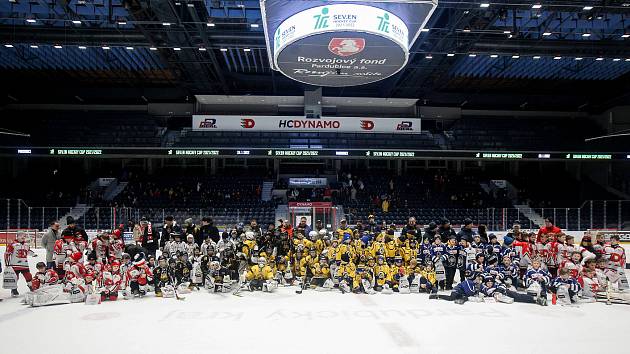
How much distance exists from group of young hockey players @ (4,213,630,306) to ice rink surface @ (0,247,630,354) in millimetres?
391

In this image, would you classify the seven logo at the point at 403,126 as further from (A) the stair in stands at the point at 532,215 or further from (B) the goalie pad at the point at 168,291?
(B) the goalie pad at the point at 168,291

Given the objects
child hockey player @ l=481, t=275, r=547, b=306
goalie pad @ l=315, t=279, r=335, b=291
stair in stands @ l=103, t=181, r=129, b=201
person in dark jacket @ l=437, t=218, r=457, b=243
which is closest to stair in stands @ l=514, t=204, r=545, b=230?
person in dark jacket @ l=437, t=218, r=457, b=243

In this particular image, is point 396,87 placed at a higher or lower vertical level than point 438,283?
higher

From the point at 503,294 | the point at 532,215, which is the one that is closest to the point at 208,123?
the point at 532,215

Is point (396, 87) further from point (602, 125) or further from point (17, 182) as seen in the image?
point (17, 182)

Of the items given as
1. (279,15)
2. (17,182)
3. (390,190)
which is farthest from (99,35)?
(390,190)

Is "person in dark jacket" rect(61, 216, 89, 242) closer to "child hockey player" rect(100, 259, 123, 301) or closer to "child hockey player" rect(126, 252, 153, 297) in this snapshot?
"child hockey player" rect(100, 259, 123, 301)

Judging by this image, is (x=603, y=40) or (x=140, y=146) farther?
(x=140, y=146)

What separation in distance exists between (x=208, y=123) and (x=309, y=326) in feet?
70.2

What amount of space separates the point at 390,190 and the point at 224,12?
47.1 ft

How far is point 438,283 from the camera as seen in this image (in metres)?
10.9

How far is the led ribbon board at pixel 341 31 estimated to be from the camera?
9156 mm

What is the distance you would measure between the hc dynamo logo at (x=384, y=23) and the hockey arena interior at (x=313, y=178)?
0.11 metres

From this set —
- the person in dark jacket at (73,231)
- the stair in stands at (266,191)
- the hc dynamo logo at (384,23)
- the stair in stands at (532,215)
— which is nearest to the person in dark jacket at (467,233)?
the hc dynamo logo at (384,23)
